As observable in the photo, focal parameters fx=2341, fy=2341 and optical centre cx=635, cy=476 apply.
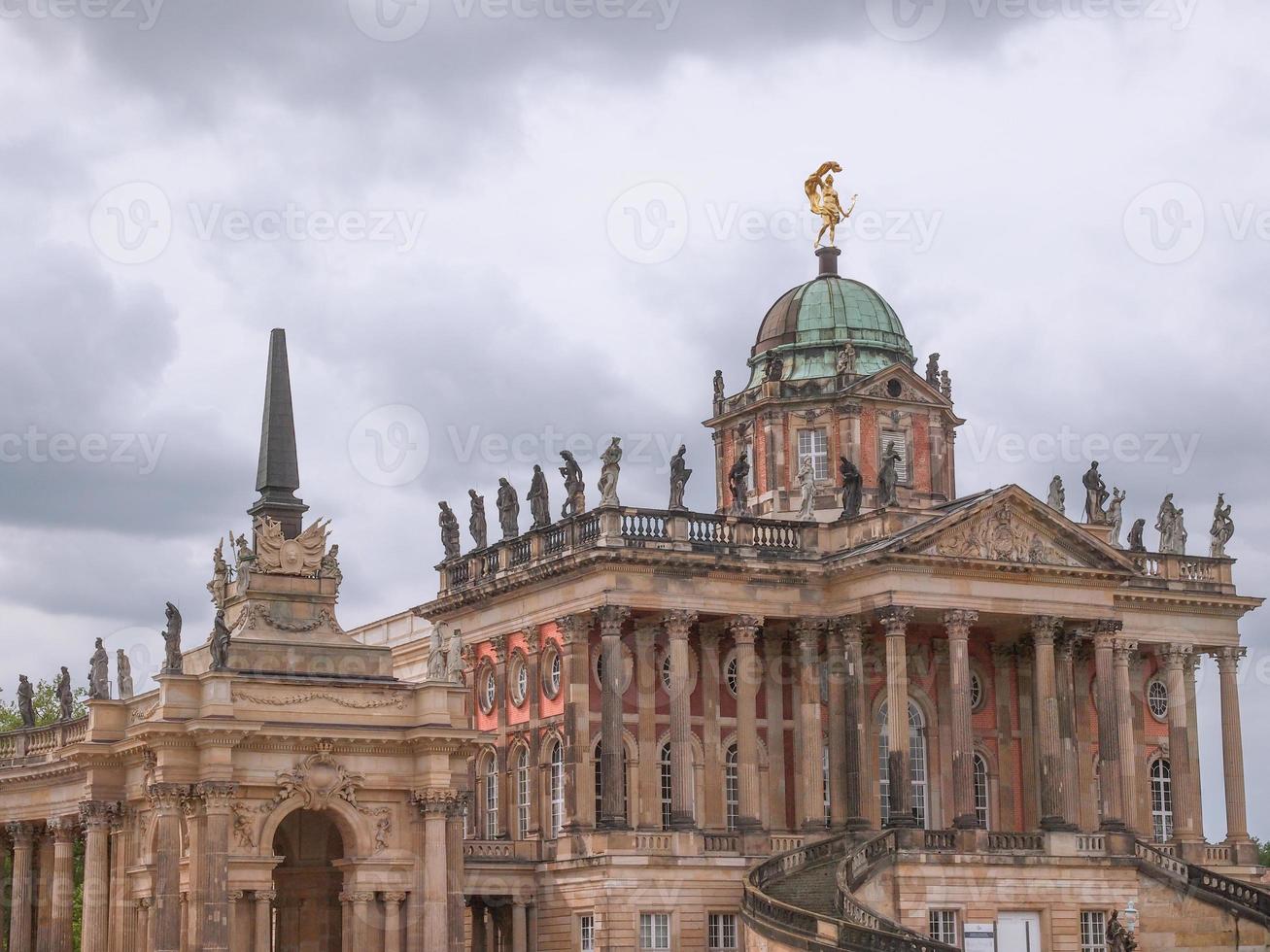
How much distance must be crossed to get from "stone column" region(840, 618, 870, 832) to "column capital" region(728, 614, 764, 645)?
9.16 ft

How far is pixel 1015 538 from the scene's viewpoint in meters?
68.0

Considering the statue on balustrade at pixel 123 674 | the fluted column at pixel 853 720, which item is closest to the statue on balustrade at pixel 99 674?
the statue on balustrade at pixel 123 674

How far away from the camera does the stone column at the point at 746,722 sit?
65812 mm

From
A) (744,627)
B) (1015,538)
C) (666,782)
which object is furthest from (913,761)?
(666,782)

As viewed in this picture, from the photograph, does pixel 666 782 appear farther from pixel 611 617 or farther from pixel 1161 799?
pixel 1161 799

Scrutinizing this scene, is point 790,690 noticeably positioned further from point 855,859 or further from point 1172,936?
point 1172,936

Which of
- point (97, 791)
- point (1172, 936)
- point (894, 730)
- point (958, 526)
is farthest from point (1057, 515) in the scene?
point (97, 791)

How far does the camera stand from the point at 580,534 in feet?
218

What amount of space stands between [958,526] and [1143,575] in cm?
1120

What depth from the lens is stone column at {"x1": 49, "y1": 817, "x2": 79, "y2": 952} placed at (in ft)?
211

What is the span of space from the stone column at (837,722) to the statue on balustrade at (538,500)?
895 centimetres

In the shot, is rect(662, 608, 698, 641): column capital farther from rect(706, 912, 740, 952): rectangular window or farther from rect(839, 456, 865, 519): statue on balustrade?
rect(706, 912, 740, 952): rectangular window

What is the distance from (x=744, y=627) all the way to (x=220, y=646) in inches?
636

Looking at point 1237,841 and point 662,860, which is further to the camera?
point 1237,841
